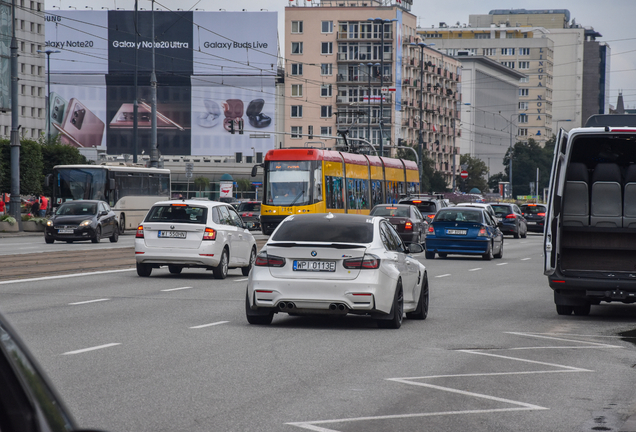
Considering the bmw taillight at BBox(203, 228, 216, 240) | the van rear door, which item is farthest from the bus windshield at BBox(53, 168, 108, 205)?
the van rear door

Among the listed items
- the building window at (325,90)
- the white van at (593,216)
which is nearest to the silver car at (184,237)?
the white van at (593,216)

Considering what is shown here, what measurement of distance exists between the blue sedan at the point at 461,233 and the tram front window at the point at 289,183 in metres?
10.3

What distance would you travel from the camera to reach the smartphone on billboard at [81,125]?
13288 centimetres

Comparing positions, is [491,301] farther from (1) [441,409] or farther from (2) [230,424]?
(2) [230,424]

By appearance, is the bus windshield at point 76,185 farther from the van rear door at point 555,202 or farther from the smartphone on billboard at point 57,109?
the smartphone on billboard at point 57,109

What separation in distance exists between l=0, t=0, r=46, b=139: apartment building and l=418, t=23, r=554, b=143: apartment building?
80752mm

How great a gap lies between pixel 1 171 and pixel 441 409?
4874cm

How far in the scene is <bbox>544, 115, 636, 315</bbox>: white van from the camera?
46.2 feet

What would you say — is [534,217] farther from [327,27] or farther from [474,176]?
[327,27]

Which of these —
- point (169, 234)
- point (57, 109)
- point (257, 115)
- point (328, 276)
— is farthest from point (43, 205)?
point (57, 109)

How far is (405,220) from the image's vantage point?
116 feet

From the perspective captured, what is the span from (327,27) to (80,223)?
102239mm

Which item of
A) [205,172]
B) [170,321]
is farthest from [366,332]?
[205,172]

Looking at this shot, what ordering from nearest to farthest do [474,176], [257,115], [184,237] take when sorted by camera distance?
[184,237] → [257,115] → [474,176]
